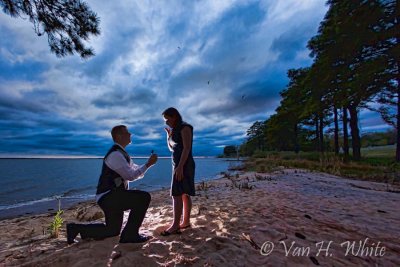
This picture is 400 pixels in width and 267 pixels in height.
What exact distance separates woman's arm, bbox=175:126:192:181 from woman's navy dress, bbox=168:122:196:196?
0.07 meters

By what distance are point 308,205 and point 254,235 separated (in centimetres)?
246

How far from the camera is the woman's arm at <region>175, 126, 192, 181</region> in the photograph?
3.22 m

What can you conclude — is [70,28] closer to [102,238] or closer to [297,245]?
[102,238]

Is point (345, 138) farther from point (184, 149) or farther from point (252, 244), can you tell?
point (184, 149)

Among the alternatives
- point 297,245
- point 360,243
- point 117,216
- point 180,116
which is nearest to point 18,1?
point 180,116

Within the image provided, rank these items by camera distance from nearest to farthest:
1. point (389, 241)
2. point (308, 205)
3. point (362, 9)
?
point (389, 241), point (308, 205), point (362, 9)

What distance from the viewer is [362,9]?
1337cm

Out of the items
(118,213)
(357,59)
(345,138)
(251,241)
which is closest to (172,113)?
(118,213)

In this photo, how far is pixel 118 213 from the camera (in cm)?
309

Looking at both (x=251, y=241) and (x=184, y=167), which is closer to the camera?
(x=251, y=241)

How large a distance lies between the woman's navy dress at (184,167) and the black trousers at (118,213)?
448 millimetres

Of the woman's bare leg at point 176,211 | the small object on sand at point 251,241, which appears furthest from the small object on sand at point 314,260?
the woman's bare leg at point 176,211

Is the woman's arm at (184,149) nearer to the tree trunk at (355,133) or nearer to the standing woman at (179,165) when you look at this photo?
the standing woman at (179,165)

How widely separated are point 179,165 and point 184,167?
161 millimetres
